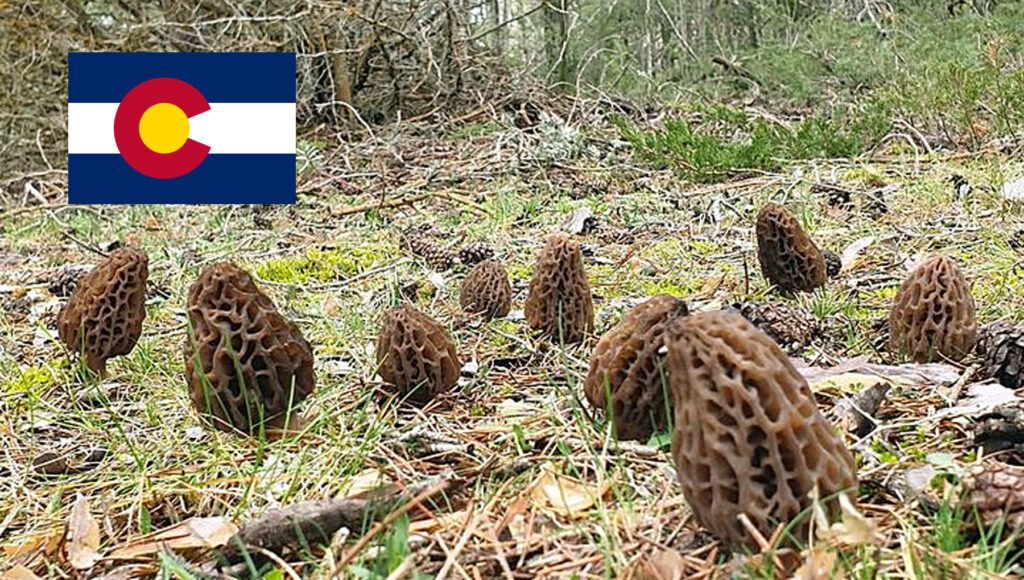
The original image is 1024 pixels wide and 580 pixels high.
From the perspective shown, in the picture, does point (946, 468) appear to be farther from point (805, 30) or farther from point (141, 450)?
point (805, 30)

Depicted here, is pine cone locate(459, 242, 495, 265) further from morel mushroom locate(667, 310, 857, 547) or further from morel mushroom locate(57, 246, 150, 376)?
morel mushroom locate(667, 310, 857, 547)

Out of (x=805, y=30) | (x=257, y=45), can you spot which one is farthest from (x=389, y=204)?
(x=805, y=30)

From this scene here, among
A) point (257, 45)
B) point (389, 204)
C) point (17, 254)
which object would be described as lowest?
point (17, 254)

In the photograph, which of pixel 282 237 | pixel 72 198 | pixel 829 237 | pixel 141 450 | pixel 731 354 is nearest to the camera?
pixel 731 354

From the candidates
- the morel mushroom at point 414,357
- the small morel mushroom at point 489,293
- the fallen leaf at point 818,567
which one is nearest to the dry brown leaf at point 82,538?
the morel mushroom at point 414,357

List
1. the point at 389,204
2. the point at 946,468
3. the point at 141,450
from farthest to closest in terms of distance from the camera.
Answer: the point at 389,204 < the point at 141,450 < the point at 946,468

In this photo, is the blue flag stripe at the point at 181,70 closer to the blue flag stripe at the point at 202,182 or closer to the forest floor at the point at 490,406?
the blue flag stripe at the point at 202,182

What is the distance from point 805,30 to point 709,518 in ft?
33.2

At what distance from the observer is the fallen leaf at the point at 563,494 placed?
1.93m

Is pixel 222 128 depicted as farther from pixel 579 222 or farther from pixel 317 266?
pixel 579 222

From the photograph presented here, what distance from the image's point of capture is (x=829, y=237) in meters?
4.71

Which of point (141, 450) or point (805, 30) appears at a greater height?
point (805, 30)

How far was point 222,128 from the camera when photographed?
284 inches

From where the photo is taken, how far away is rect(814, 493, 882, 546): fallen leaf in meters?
1.50
